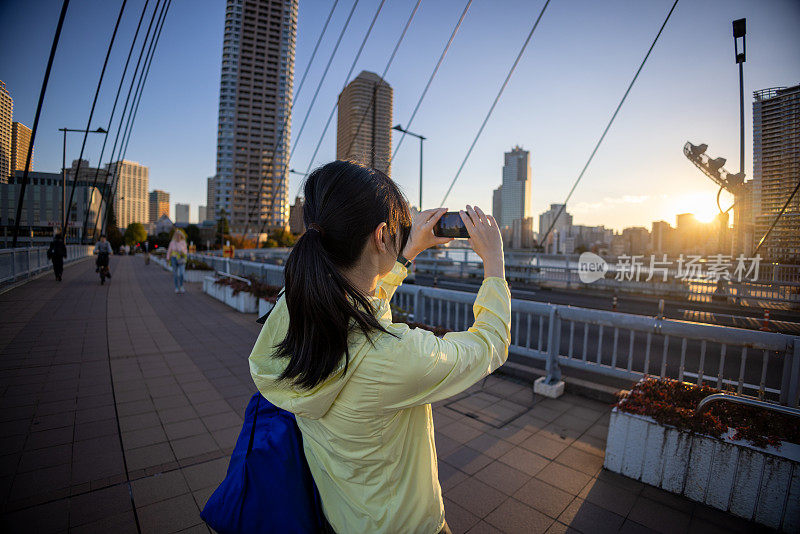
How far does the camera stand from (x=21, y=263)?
1205 cm

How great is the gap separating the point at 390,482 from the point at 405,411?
0.19 m

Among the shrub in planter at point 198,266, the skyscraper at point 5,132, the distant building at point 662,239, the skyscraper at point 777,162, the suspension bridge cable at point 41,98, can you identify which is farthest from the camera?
the shrub in planter at point 198,266

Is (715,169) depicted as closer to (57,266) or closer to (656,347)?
(656,347)

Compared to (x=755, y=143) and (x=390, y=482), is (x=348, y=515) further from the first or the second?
(x=755, y=143)

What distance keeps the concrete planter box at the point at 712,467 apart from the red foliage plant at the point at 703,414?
57mm

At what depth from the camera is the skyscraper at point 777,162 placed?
420cm

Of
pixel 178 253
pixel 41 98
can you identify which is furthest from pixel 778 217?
pixel 178 253

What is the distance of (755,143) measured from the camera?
448cm

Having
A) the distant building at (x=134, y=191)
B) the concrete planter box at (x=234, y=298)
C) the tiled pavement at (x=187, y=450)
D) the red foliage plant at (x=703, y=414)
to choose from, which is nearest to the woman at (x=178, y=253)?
the concrete planter box at (x=234, y=298)

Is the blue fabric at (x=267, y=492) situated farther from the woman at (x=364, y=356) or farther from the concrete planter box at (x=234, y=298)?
the concrete planter box at (x=234, y=298)

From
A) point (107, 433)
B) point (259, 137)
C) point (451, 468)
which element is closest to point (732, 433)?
point (451, 468)

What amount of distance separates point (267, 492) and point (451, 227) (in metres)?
0.91

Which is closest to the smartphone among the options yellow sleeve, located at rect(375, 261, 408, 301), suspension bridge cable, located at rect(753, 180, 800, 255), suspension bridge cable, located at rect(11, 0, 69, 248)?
yellow sleeve, located at rect(375, 261, 408, 301)

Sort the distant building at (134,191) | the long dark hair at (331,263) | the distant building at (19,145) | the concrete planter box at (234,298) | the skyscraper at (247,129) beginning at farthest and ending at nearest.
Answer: the distant building at (134,191) → the skyscraper at (247,129) → the concrete planter box at (234,298) → the distant building at (19,145) → the long dark hair at (331,263)
